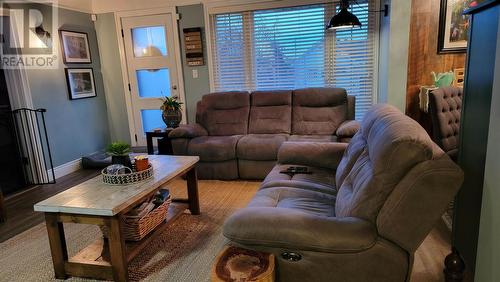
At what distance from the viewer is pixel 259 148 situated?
Result: 3521 millimetres

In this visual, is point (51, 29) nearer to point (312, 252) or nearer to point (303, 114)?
point (303, 114)

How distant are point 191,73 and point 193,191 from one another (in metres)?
2.59

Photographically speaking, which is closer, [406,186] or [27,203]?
[406,186]

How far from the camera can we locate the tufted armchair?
8.25ft

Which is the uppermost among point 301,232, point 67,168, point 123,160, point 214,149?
point 123,160

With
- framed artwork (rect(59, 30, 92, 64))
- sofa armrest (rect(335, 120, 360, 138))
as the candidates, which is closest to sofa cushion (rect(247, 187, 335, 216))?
sofa armrest (rect(335, 120, 360, 138))

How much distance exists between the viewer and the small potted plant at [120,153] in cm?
219

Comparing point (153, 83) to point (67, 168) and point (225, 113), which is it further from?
point (67, 168)

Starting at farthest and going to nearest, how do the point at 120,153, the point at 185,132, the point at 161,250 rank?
the point at 185,132
the point at 161,250
the point at 120,153

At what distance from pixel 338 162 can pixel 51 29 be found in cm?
394

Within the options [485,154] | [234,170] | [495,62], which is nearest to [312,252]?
[485,154]

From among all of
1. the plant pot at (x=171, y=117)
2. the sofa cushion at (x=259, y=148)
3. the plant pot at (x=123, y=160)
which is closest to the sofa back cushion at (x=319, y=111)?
the sofa cushion at (x=259, y=148)

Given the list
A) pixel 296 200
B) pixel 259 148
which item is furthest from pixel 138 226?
pixel 259 148

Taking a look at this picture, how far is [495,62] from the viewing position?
1.37 m
